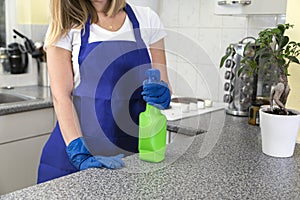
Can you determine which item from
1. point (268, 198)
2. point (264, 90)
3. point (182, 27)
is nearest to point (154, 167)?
point (268, 198)

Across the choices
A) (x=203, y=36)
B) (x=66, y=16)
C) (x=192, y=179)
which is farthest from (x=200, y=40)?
(x=192, y=179)

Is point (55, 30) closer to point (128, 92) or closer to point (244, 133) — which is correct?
point (128, 92)

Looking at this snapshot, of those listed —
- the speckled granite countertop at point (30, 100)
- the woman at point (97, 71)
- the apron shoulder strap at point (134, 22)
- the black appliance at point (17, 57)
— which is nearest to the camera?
the woman at point (97, 71)

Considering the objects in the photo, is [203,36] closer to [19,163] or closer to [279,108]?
[279,108]

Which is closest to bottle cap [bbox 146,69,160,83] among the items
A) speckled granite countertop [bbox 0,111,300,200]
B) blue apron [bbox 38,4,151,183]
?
speckled granite countertop [bbox 0,111,300,200]

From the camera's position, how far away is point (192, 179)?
1005 mm

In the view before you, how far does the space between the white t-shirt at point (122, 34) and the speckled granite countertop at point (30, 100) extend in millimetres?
695

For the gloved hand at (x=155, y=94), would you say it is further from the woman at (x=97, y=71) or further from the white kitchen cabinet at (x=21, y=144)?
the white kitchen cabinet at (x=21, y=144)

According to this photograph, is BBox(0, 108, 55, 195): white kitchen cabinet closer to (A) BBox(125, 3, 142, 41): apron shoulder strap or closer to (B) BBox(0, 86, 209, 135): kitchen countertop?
(B) BBox(0, 86, 209, 135): kitchen countertop

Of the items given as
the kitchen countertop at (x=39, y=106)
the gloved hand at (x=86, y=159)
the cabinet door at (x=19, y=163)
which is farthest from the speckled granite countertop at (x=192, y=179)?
the cabinet door at (x=19, y=163)

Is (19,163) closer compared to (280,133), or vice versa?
(280,133)

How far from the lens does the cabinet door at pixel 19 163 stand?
6.37 feet

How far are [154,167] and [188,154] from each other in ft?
0.58

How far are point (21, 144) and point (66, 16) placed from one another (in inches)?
37.4
